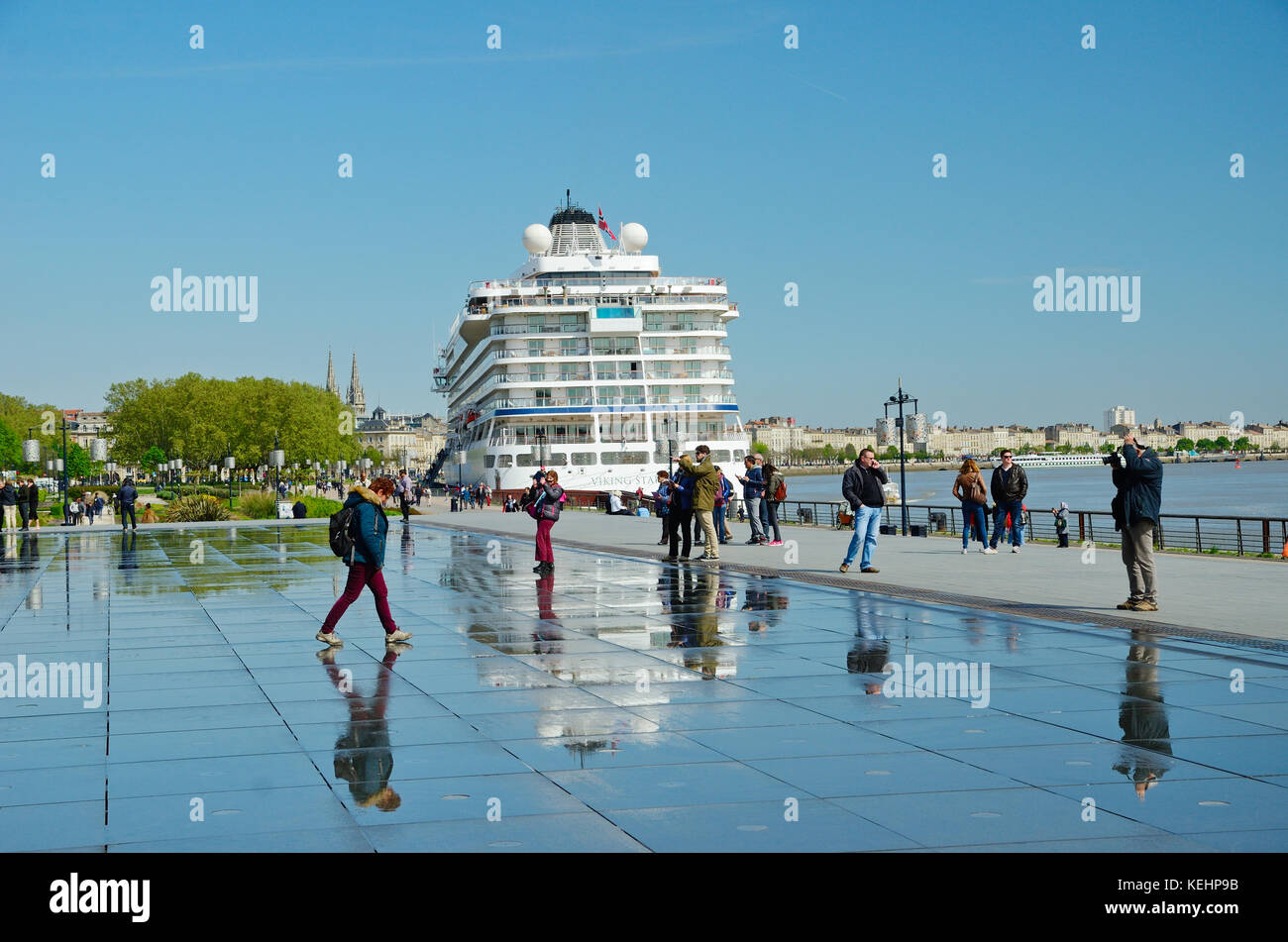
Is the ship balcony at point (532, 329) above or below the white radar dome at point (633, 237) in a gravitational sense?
below

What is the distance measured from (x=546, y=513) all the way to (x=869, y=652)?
8228mm

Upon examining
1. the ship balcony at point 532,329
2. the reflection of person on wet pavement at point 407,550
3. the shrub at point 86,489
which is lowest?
the reflection of person on wet pavement at point 407,550

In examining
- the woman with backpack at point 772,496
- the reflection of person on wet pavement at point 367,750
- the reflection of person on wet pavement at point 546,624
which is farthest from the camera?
the woman with backpack at point 772,496

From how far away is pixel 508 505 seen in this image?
176 feet

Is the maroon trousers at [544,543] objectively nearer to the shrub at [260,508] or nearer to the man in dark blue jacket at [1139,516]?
the man in dark blue jacket at [1139,516]

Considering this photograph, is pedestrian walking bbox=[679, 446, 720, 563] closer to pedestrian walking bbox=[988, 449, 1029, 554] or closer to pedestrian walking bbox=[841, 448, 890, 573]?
pedestrian walking bbox=[841, 448, 890, 573]

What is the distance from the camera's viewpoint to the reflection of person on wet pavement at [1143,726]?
5.57 m

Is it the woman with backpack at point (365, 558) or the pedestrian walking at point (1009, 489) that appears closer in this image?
the woman with backpack at point (365, 558)

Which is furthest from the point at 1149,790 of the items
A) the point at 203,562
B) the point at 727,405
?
the point at 727,405

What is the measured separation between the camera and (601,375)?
67.4 meters

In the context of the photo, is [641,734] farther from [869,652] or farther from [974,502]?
[974,502]

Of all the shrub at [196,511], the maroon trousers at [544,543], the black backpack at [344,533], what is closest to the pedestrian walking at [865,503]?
the maroon trousers at [544,543]

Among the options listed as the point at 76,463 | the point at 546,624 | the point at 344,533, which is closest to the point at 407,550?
the point at 546,624

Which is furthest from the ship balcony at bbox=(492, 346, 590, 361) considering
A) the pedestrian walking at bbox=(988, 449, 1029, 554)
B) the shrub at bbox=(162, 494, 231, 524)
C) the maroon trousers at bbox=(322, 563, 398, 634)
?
the maroon trousers at bbox=(322, 563, 398, 634)
